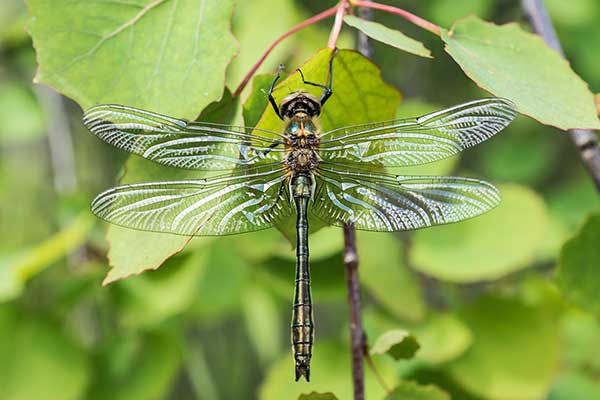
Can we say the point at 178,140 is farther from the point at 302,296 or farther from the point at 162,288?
the point at 162,288

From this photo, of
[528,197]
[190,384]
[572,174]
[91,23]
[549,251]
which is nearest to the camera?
[91,23]

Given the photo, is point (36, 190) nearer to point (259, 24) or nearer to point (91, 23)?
point (259, 24)

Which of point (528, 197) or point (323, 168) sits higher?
point (528, 197)

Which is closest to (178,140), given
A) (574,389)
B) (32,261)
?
(32,261)

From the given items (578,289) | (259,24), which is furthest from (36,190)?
(578,289)

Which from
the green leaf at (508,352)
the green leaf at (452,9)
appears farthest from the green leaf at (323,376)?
the green leaf at (452,9)
